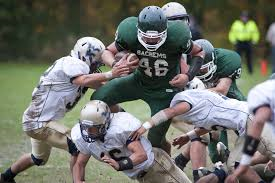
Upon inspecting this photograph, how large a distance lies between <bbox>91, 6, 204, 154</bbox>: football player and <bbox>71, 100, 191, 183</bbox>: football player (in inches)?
18.9

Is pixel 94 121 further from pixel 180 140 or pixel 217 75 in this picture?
pixel 217 75

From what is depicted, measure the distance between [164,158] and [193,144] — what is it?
782mm

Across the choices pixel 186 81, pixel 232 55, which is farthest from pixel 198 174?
pixel 232 55

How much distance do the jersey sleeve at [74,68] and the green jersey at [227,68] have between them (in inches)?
51.3

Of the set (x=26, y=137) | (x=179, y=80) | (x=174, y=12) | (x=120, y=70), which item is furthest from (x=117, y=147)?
(x=26, y=137)

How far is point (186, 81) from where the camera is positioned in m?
6.01

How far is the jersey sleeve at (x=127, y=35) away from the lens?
6.12m

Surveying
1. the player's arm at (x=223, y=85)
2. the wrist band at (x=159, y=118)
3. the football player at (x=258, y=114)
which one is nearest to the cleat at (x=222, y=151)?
the player's arm at (x=223, y=85)

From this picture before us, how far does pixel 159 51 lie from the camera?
19.9ft

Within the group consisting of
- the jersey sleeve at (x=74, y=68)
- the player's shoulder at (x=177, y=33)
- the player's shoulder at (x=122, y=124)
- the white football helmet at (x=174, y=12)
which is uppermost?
the player's shoulder at (x=177, y=33)

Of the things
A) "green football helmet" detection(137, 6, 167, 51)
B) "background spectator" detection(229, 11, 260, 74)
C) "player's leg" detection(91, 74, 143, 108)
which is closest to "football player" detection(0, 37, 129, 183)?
"player's leg" detection(91, 74, 143, 108)

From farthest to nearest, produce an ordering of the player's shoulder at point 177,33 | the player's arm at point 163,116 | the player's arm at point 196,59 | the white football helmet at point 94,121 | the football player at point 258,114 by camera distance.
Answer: the player's arm at point 196,59, the player's shoulder at point 177,33, the player's arm at point 163,116, the white football helmet at point 94,121, the football player at point 258,114

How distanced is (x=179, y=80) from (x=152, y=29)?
48 centimetres

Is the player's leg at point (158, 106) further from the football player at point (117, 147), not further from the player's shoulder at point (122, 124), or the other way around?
the player's shoulder at point (122, 124)
